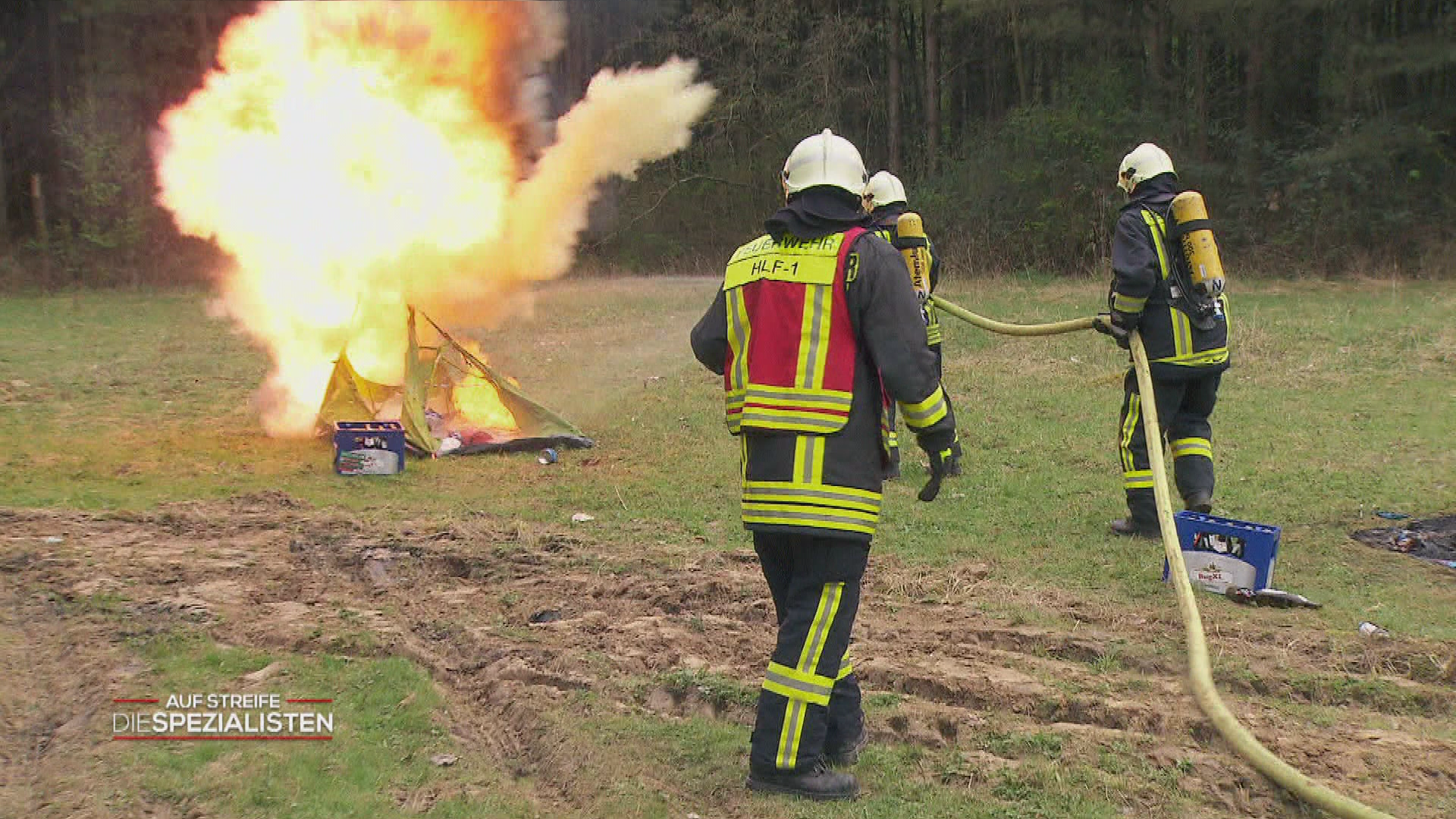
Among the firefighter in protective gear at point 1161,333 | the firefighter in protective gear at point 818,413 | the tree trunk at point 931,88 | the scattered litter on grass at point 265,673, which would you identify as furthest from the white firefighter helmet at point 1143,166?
the tree trunk at point 931,88

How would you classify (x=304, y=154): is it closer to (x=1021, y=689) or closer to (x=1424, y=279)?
(x=1021, y=689)

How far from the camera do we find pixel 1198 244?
761 centimetres

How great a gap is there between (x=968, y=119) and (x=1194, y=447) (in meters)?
28.0

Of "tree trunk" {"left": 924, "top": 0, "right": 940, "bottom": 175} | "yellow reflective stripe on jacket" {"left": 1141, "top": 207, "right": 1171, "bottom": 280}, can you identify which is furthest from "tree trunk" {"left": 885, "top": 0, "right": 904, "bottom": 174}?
"yellow reflective stripe on jacket" {"left": 1141, "top": 207, "right": 1171, "bottom": 280}

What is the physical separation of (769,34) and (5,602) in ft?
91.7

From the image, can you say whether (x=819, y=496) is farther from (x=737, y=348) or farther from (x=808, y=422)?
(x=737, y=348)

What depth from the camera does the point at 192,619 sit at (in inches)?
249

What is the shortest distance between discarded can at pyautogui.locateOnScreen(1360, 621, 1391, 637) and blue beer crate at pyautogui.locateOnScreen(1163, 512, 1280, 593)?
0.58 meters

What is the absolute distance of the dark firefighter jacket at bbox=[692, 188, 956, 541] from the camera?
446cm

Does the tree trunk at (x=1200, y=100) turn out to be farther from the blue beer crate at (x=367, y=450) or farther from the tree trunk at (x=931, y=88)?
the blue beer crate at (x=367, y=450)

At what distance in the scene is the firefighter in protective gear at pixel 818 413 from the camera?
14.7 feet

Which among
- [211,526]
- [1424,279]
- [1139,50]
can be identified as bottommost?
[211,526]

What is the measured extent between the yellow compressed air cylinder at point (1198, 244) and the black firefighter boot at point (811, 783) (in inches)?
174

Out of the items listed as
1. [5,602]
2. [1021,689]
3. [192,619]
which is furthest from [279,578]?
[1021,689]
